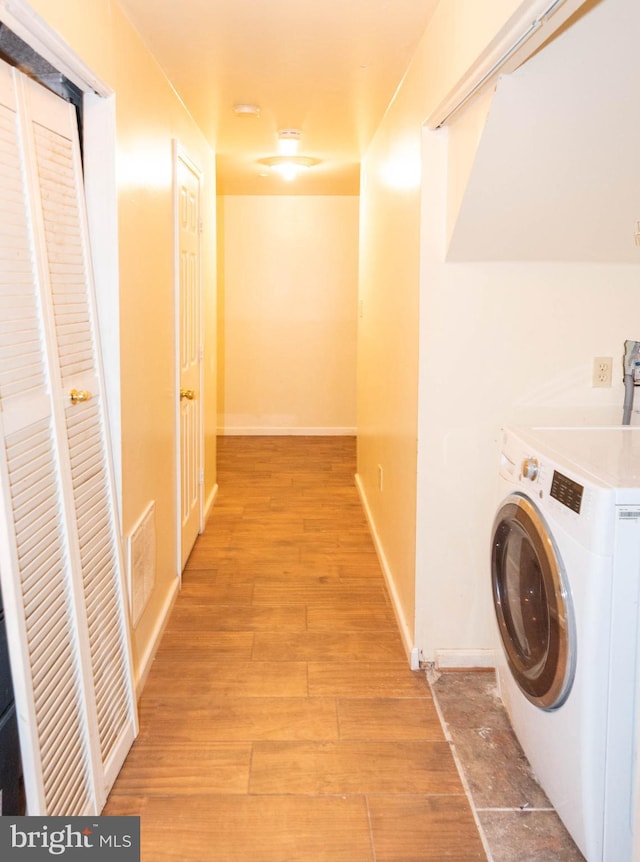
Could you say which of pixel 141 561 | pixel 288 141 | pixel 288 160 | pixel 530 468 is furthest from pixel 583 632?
pixel 288 160

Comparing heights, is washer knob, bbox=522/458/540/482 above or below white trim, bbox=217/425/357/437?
above

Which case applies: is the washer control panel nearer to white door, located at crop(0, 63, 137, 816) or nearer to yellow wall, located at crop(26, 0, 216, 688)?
white door, located at crop(0, 63, 137, 816)

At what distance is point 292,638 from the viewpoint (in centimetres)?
318

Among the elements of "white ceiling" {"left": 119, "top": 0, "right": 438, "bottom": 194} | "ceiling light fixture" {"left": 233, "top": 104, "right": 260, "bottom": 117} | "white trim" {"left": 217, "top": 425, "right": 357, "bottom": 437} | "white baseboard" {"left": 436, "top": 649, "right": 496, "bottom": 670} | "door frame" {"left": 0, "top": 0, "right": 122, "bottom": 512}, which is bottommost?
"white trim" {"left": 217, "top": 425, "right": 357, "bottom": 437}

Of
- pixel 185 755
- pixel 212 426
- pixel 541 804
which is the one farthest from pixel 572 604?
pixel 212 426

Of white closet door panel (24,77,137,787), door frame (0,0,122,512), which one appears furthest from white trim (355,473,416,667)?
door frame (0,0,122,512)

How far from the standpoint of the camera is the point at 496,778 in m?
2.23

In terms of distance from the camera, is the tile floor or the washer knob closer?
the tile floor

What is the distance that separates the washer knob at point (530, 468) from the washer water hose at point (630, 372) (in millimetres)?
708

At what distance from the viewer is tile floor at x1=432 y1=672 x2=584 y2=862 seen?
1.96 meters

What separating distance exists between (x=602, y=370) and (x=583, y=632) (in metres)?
1.26

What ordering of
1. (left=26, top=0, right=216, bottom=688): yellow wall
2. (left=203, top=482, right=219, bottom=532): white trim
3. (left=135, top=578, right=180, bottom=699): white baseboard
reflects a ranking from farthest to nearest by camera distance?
1. (left=203, top=482, right=219, bottom=532): white trim
2. (left=135, top=578, right=180, bottom=699): white baseboard
3. (left=26, top=0, right=216, bottom=688): yellow wall

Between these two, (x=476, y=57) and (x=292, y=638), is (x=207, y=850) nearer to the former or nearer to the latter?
(x=292, y=638)

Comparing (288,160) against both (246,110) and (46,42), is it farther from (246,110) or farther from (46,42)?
(46,42)
